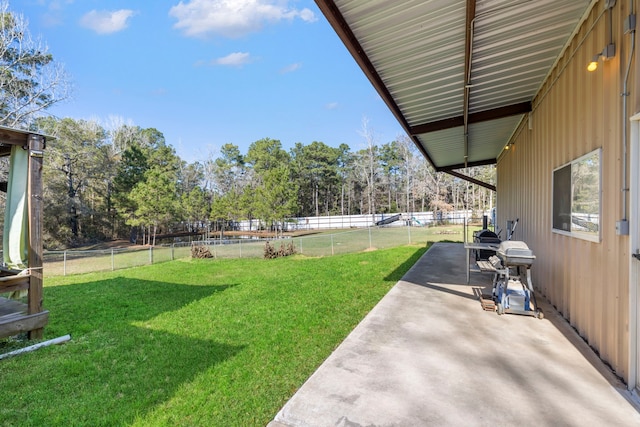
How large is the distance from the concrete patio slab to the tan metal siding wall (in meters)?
0.31

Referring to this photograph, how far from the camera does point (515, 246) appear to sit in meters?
3.85

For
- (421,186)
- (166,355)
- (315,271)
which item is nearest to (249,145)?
(421,186)

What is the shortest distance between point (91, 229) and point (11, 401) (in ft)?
95.1

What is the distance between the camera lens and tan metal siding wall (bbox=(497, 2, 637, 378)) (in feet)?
7.64

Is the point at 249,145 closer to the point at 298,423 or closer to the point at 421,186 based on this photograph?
the point at 421,186

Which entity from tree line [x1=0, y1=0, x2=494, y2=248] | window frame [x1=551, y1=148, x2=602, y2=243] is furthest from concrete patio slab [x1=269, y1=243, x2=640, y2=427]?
tree line [x1=0, y1=0, x2=494, y2=248]

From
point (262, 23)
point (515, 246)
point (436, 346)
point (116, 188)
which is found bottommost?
point (436, 346)

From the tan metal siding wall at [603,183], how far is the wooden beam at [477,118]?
16.8 inches

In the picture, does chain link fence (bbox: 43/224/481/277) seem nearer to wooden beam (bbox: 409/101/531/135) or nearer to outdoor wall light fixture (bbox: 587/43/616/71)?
wooden beam (bbox: 409/101/531/135)

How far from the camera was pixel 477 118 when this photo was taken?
5621 millimetres

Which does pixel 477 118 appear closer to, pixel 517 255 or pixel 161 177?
pixel 517 255

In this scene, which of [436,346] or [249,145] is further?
[249,145]

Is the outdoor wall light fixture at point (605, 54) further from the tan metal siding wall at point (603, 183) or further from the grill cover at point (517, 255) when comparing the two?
the grill cover at point (517, 255)

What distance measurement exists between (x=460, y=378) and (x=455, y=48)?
10.7 feet
